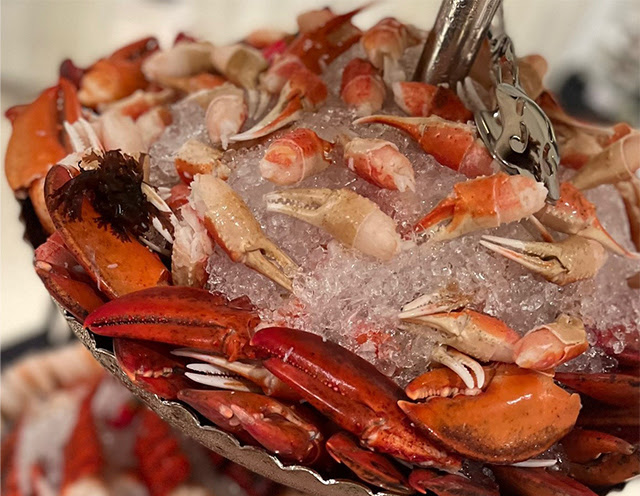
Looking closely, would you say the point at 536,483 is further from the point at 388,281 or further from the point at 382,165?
the point at 382,165

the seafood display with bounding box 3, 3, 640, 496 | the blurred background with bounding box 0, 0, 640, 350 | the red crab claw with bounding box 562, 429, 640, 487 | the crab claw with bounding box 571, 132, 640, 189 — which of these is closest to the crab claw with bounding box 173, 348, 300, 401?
the seafood display with bounding box 3, 3, 640, 496

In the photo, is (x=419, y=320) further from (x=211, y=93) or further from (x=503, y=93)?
(x=211, y=93)

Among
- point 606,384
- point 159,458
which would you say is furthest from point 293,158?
point 159,458

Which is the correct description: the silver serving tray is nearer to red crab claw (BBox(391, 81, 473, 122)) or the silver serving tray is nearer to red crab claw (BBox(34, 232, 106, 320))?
red crab claw (BBox(34, 232, 106, 320))

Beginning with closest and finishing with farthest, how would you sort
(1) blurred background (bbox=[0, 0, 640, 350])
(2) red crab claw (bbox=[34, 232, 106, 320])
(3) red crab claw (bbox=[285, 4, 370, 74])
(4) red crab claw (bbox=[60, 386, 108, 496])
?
(2) red crab claw (bbox=[34, 232, 106, 320]) → (3) red crab claw (bbox=[285, 4, 370, 74]) → (4) red crab claw (bbox=[60, 386, 108, 496]) → (1) blurred background (bbox=[0, 0, 640, 350])

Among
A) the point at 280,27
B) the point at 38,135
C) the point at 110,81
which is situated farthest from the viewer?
the point at 280,27
